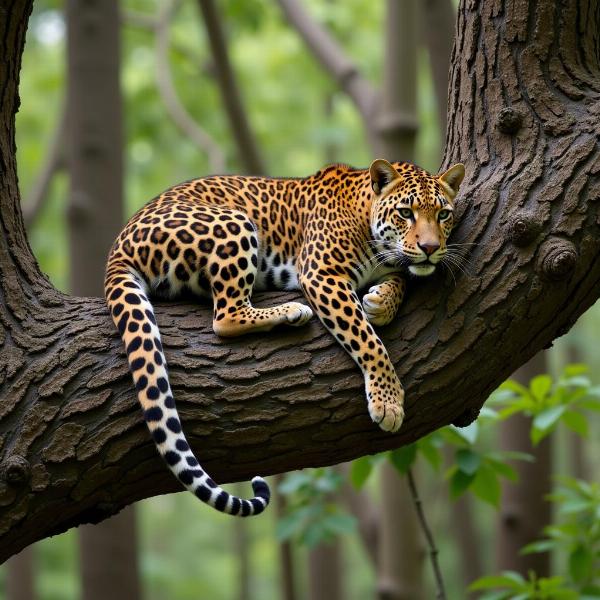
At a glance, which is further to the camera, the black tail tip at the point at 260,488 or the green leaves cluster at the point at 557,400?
the green leaves cluster at the point at 557,400

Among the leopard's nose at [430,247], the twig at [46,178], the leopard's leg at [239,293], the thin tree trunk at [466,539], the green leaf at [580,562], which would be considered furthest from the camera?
the thin tree trunk at [466,539]

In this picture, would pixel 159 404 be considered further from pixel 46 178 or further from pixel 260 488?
pixel 46 178

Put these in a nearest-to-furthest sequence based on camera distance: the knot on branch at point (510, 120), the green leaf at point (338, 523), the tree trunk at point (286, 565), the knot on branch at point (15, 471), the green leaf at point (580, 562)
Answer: the knot on branch at point (15, 471)
the knot on branch at point (510, 120)
the green leaf at point (580, 562)
the green leaf at point (338, 523)
the tree trunk at point (286, 565)

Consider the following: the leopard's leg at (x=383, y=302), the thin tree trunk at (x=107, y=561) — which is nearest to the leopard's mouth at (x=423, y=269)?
the leopard's leg at (x=383, y=302)

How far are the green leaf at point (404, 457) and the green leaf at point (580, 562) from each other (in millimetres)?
1798

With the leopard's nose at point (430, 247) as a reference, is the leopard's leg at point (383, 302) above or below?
below

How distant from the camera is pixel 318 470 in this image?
307 inches

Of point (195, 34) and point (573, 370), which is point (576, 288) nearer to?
point (573, 370)

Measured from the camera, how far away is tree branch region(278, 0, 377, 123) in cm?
1105

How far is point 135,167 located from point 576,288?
1586 centimetres

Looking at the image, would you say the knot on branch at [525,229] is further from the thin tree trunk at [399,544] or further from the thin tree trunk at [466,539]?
the thin tree trunk at [466,539]

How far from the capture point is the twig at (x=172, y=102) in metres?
12.7

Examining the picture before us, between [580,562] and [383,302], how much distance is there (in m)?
3.19

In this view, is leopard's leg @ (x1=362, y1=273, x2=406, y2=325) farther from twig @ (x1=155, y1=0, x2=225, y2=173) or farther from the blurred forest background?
twig @ (x1=155, y1=0, x2=225, y2=173)
